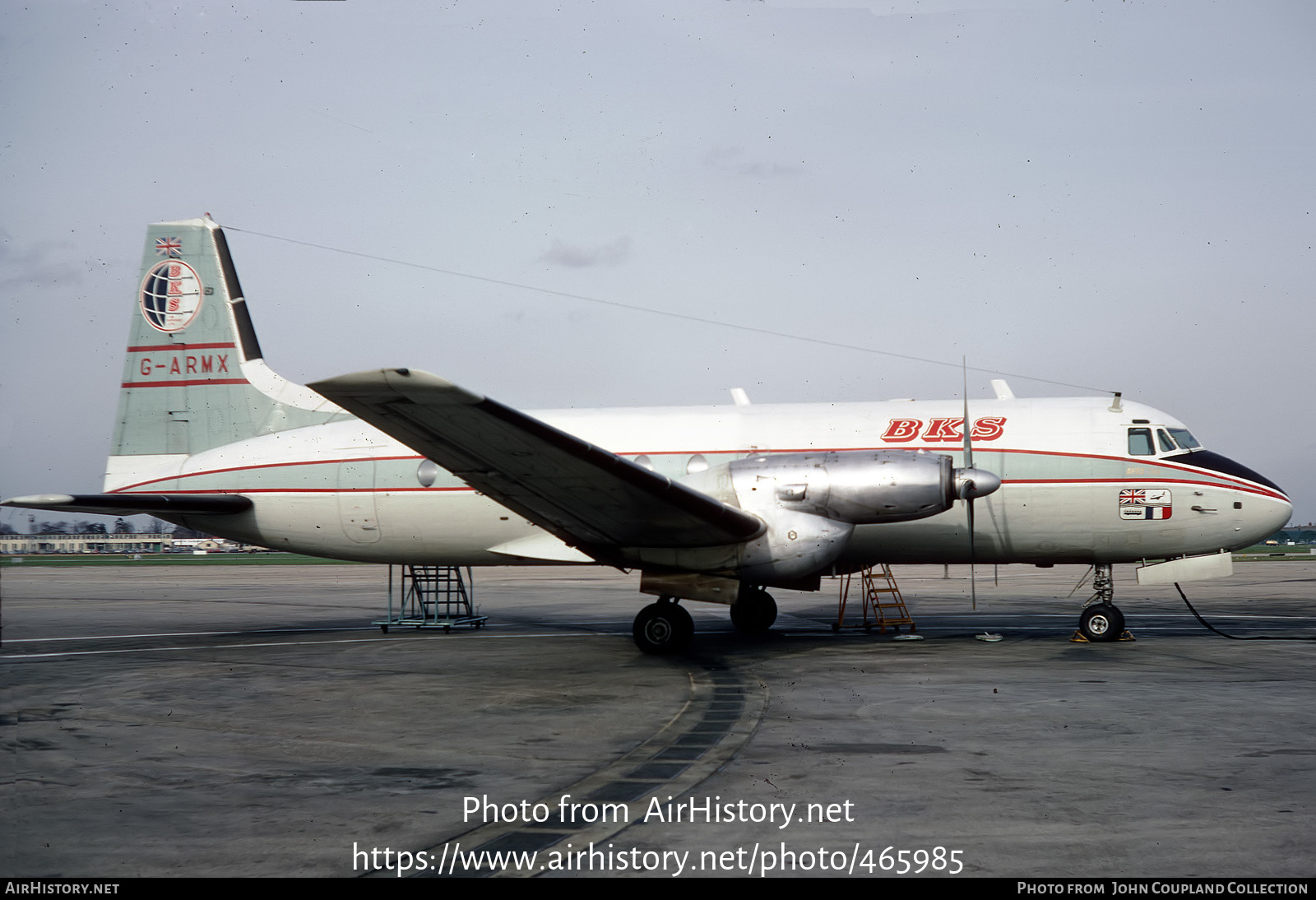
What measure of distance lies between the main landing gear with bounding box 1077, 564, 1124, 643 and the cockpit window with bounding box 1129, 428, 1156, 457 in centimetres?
211

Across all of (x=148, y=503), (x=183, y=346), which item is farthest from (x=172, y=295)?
(x=148, y=503)

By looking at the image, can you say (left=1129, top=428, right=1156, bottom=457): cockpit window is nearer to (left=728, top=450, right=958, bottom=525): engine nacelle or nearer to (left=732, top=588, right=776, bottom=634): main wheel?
(left=728, top=450, right=958, bottom=525): engine nacelle

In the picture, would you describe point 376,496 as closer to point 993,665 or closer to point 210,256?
point 210,256

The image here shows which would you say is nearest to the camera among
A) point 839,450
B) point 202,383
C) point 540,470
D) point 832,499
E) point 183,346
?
point 540,470

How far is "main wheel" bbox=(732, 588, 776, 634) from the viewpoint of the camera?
57.3 ft

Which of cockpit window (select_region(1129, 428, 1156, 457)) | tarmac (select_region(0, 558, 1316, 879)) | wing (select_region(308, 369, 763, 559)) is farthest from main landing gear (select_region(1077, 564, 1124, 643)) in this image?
wing (select_region(308, 369, 763, 559))

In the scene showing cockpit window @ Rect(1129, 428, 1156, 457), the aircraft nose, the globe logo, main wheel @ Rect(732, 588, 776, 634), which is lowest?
main wheel @ Rect(732, 588, 776, 634)

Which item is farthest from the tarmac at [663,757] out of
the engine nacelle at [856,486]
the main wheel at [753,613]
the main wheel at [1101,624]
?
the engine nacelle at [856,486]

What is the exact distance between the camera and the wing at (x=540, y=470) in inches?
382

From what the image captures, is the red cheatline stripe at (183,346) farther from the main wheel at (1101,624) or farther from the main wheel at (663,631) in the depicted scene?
the main wheel at (1101,624)

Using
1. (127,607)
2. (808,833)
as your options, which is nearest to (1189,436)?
(808,833)

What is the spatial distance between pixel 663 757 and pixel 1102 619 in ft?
32.9

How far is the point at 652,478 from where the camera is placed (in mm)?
11516

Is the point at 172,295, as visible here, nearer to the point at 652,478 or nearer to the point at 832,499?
the point at 652,478
